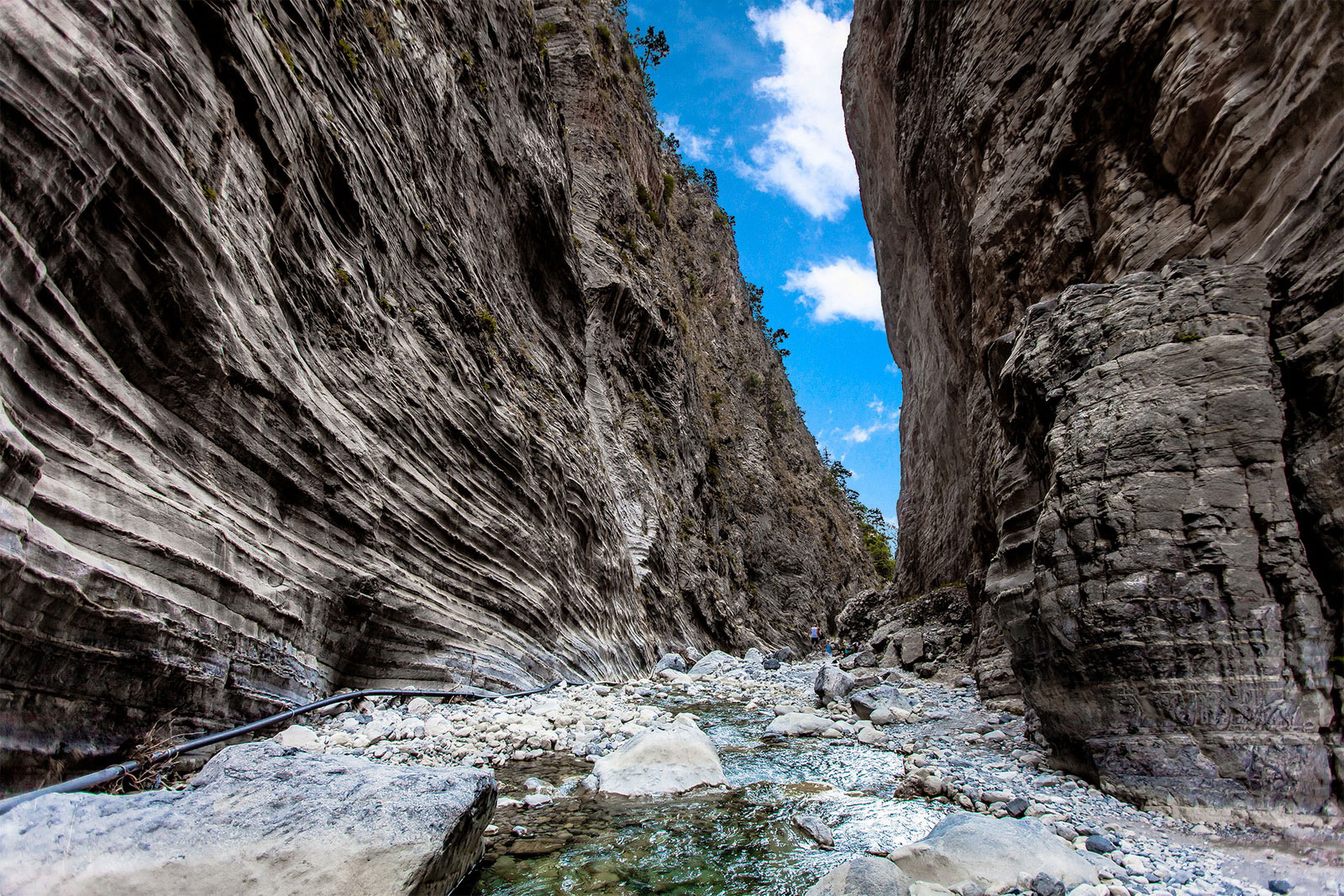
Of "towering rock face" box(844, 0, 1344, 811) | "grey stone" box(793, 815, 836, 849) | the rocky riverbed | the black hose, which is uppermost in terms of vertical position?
"towering rock face" box(844, 0, 1344, 811)

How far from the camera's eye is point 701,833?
459cm

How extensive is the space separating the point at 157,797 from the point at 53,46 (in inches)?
181

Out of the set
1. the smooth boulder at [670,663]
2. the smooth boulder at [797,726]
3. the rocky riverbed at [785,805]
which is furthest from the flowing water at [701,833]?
the smooth boulder at [670,663]

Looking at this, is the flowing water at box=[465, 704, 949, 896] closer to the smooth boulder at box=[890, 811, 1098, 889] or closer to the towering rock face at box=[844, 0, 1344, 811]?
the smooth boulder at box=[890, 811, 1098, 889]

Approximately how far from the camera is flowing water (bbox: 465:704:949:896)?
12.4 ft

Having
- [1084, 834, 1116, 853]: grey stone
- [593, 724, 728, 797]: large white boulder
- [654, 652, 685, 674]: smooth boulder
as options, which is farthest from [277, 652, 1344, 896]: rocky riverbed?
[654, 652, 685, 674]: smooth boulder

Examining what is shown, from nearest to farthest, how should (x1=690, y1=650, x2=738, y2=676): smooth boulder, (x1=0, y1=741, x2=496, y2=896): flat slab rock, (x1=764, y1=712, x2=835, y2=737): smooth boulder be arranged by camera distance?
(x1=0, y1=741, x2=496, y2=896): flat slab rock
(x1=764, y1=712, x2=835, y2=737): smooth boulder
(x1=690, y1=650, x2=738, y2=676): smooth boulder

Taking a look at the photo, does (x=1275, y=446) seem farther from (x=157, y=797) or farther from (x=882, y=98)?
(x=882, y=98)

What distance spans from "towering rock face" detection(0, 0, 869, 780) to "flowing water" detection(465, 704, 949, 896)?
2.73 metres

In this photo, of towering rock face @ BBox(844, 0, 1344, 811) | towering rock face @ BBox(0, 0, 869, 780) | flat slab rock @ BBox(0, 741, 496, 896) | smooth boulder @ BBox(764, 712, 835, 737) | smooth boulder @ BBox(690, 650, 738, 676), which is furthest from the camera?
smooth boulder @ BBox(690, 650, 738, 676)

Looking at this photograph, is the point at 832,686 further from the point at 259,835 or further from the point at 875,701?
the point at 259,835

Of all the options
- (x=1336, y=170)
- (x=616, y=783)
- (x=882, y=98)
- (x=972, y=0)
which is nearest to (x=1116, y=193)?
(x=1336, y=170)

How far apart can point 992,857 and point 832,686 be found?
296 inches

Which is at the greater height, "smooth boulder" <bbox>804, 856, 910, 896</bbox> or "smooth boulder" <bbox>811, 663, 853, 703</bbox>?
"smooth boulder" <bbox>811, 663, 853, 703</bbox>
